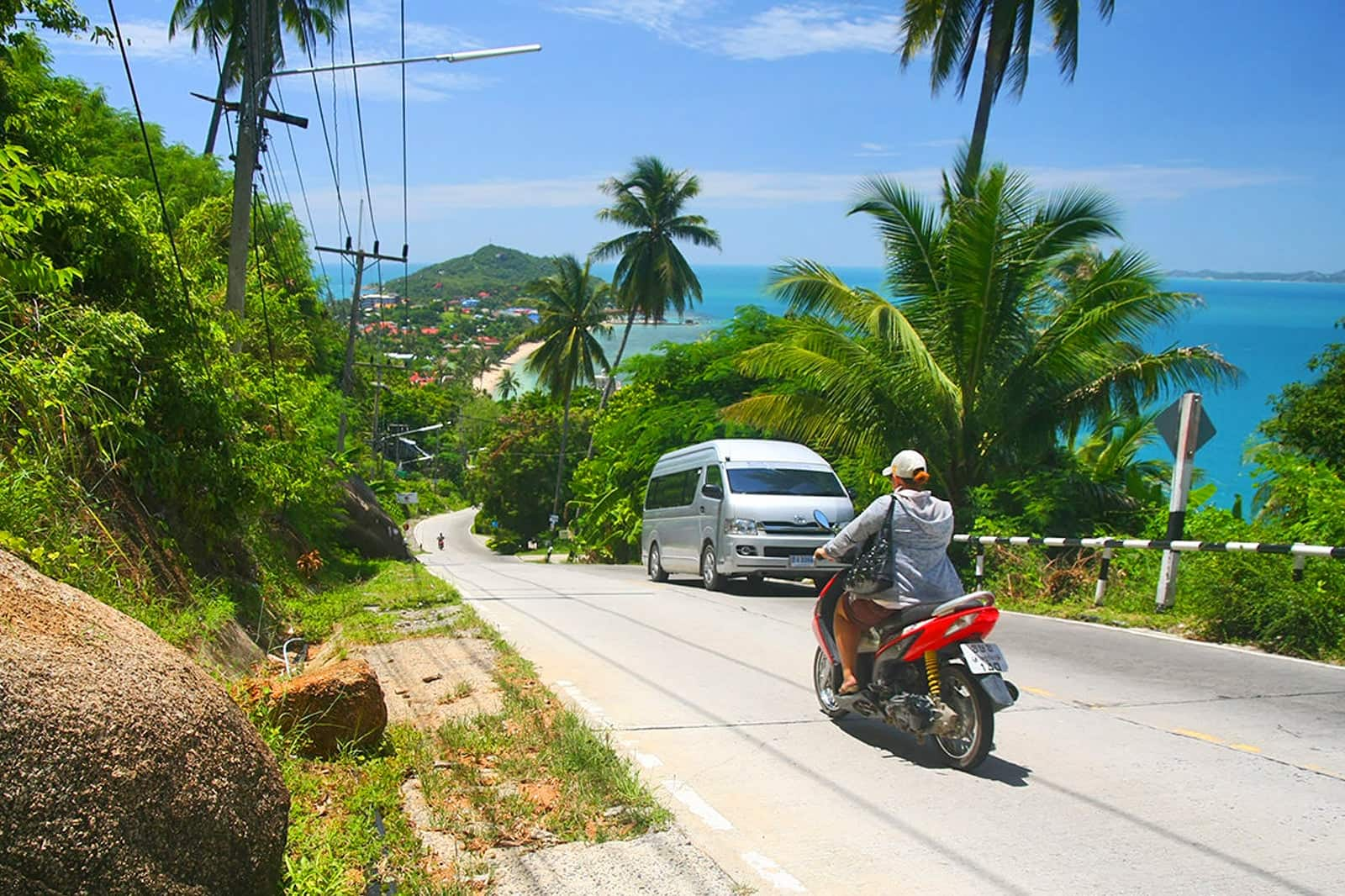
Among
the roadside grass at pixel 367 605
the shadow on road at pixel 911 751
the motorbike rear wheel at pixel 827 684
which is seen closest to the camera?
the shadow on road at pixel 911 751

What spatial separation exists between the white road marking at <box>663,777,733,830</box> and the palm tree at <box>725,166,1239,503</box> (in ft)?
41.4

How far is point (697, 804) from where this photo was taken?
5707mm

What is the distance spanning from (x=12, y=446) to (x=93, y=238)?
269cm

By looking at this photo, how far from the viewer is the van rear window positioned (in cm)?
1689

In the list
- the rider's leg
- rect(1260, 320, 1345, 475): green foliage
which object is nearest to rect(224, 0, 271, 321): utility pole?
the rider's leg

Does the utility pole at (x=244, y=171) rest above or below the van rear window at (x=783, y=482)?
above

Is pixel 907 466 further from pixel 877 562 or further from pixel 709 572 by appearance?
pixel 709 572

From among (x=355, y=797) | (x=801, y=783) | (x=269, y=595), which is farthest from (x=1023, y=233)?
(x=355, y=797)

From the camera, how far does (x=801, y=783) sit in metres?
6.12

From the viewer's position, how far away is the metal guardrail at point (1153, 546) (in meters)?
10.5

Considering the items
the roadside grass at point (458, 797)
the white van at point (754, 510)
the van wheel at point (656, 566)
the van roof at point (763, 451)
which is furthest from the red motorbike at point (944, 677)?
the van wheel at point (656, 566)

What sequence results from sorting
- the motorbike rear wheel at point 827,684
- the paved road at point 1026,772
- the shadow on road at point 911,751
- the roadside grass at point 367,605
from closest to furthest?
the paved road at point 1026,772 < the shadow on road at point 911,751 < the motorbike rear wheel at point 827,684 < the roadside grass at point 367,605

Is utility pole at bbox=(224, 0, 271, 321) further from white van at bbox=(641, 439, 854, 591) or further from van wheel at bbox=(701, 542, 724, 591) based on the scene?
van wheel at bbox=(701, 542, 724, 591)

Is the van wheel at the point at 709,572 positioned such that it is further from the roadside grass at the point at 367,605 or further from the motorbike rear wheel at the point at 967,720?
the motorbike rear wheel at the point at 967,720
